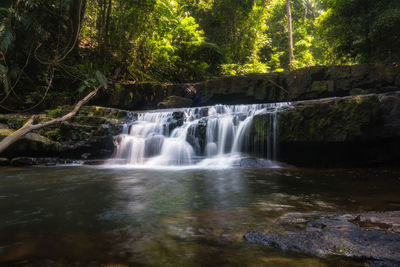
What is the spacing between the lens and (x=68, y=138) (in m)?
8.14

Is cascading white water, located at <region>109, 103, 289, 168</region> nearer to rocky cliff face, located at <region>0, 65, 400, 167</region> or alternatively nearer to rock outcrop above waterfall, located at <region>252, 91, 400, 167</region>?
rocky cliff face, located at <region>0, 65, 400, 167</region>

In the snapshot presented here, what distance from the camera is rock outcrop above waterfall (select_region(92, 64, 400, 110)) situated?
9.55 meters

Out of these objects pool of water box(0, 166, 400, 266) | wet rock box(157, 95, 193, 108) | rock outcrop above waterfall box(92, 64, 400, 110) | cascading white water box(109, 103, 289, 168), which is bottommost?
pool of water box(0, 166, 400, 266)

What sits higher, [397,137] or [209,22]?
[209,22]

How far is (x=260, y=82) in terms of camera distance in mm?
11242

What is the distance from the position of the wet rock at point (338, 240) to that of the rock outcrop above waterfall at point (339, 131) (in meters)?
4.62

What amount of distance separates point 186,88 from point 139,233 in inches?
430

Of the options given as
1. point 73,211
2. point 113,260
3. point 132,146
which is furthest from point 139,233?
point 132,146

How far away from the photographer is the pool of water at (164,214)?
1.56m

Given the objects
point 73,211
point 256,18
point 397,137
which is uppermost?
point 256,18

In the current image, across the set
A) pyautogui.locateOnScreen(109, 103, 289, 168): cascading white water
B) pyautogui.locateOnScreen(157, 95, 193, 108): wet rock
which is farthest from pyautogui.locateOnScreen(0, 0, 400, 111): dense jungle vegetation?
pyautogui.locateOnScreen(109, 103, 289, 168): cascading white water

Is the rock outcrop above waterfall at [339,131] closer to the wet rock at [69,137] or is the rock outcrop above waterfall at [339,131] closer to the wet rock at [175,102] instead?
the wet rock at [69,137]

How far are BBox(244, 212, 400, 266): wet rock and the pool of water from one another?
8 centimetres

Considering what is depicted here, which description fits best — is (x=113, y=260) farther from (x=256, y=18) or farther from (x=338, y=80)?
(x=256, y=18)
